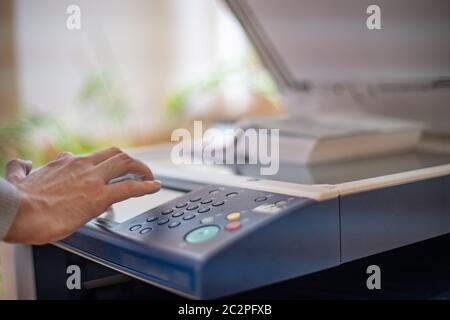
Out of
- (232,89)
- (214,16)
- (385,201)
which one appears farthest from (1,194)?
(214,16)

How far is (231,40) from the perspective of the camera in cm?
313

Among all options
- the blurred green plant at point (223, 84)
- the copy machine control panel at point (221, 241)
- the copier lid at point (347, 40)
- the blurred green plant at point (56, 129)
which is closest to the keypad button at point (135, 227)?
the copy machine control panel at point (221, 241)

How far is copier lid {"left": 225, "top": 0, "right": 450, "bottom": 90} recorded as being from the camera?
0.99 metres

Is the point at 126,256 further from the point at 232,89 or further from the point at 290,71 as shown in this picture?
the point at 232,89

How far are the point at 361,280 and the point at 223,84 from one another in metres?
2.03

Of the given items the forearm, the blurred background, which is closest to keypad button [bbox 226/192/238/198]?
the forearm

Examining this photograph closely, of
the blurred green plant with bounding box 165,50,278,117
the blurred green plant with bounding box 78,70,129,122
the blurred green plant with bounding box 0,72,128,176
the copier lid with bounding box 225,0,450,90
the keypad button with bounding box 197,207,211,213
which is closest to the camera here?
the keypad button with bounding box 197,207,211,213

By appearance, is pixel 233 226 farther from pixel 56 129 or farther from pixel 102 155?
pixel 56 129

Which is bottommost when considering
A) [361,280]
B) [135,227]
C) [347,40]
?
[361,280]

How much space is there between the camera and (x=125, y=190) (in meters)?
0.72

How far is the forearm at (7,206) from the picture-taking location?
0.63 metres

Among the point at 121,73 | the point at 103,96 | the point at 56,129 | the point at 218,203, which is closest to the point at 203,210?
the point at 218,203

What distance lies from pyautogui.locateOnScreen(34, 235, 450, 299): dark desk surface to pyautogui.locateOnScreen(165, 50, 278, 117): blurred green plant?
1736 mm

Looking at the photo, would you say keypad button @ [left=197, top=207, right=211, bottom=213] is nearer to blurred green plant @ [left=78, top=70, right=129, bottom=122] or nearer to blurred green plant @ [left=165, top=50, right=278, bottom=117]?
blurred green plant @ [left=78, top=70, right=129, bottom=122]
